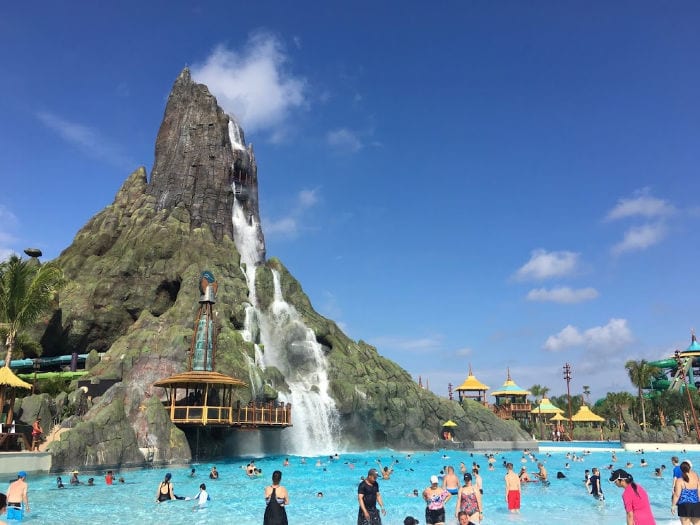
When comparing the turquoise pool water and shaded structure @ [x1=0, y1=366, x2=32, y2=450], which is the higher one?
shaded structure @ [x1=0, y1=366, x2=32, y2=450]

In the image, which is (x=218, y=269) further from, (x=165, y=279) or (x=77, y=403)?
(x=77, y=403)

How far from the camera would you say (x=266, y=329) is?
5769 cm

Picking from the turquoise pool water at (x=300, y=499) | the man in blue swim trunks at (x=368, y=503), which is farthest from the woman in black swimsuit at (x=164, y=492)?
the man in blue swim trunks at (x=368, y=503)

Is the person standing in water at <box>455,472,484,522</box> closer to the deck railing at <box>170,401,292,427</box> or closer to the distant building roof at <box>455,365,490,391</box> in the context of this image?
the deck railing at <box>170,401,292,427</box>

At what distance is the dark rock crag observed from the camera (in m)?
36.5

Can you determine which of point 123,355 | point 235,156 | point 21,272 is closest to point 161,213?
point 235,156

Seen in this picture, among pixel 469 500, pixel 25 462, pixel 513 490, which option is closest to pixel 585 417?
pixel 513 490

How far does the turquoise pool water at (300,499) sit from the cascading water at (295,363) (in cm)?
1029

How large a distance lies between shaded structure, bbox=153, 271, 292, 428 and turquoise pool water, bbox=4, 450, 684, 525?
2.93 meters

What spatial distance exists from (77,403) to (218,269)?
22.5 m

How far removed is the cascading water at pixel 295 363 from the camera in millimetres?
46750

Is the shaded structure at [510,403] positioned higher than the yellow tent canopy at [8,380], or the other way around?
the yellow tent canopy at [8,380]

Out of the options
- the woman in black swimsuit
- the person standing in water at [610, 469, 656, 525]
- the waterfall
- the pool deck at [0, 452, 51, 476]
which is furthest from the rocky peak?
the person standing in water at [610, 469, 656, 525]

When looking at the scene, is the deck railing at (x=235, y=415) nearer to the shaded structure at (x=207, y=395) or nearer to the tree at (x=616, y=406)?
the shaded structure at (x=207, y=395)
